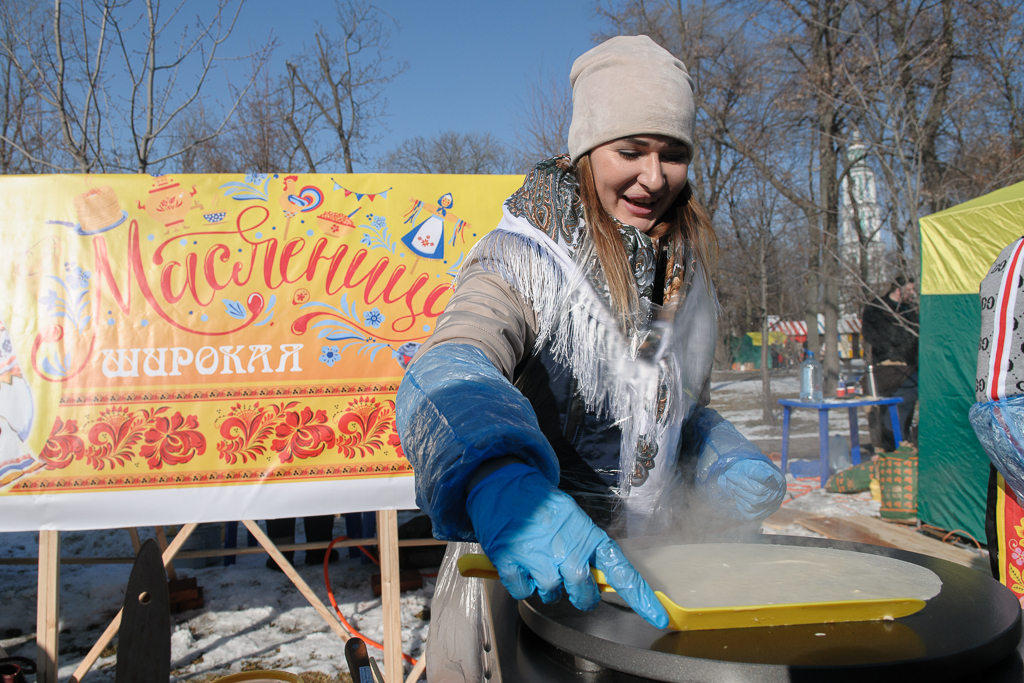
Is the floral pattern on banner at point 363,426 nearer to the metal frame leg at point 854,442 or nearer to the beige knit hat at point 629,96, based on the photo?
the beige knit hat at point 629,96

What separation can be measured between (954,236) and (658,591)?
4923 mm

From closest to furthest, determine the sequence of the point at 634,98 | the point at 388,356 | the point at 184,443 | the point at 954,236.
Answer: the point at 634,98 → the point at 184,443 → the point at 388,356 → the point at 954,236

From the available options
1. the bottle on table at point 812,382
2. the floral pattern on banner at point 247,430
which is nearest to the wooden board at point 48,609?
the floral pattern on banner at point 247,430

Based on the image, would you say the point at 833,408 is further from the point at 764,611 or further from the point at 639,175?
the point at 764,611

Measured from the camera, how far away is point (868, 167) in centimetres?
780

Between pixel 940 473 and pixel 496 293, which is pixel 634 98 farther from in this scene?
pixel 940 473

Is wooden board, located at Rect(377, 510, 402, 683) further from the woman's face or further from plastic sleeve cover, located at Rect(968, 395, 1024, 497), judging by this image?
plastic sleeve cover, located at Rect(968, 395, 1024, 497)

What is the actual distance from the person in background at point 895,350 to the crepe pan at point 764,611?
23.1 feet

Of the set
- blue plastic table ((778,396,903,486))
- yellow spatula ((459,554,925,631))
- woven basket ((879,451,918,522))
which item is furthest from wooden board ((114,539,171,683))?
blue plastic table ((778,396,903,486))

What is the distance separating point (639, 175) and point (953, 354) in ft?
15.1

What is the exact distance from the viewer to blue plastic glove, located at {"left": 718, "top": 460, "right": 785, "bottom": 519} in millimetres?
1380

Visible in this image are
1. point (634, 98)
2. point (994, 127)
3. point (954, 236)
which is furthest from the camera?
point (994, 127)

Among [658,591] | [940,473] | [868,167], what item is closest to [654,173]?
[658,591]

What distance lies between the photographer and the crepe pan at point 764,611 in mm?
900
